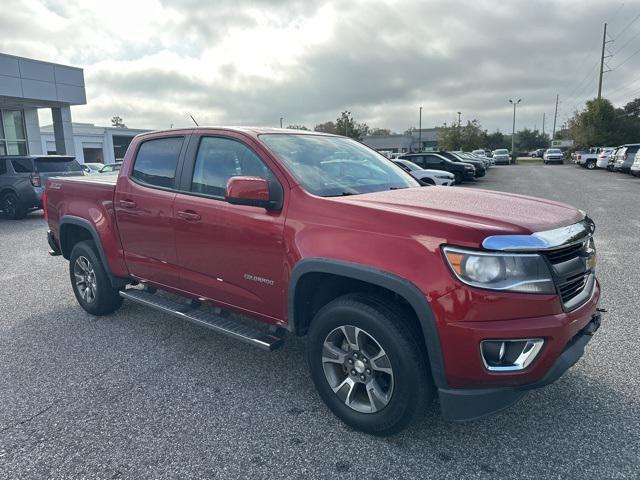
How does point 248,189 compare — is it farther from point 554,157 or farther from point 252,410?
point 554,157

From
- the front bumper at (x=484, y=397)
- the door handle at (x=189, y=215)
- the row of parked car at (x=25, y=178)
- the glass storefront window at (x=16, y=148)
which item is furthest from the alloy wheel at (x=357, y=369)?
the glass storefront window at (x=16, y=148)

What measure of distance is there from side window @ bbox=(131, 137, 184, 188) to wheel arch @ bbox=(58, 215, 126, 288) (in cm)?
80

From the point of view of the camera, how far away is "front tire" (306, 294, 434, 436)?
2635 mm

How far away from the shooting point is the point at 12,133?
23.1 meters

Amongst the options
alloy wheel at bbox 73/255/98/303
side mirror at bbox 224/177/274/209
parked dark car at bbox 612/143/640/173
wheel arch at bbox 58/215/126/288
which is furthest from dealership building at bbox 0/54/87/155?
parked dark car at bbox 612/143/640/173

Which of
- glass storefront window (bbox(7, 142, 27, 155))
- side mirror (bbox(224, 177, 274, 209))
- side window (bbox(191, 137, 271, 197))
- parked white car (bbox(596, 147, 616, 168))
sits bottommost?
parked white car (bbox(596, 147, 616, 168))

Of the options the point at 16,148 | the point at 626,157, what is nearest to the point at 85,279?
the point at 16,148

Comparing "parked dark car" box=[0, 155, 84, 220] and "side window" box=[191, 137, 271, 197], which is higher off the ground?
"side window" box=[191, 137, 271, 197]

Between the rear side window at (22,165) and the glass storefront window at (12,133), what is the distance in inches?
462

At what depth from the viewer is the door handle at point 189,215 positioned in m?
3.68

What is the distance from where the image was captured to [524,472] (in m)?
2.56

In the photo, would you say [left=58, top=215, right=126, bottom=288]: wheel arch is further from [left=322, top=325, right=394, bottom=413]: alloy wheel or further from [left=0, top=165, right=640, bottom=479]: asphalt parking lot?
[left=322, top=325, right=394, bottom=413]: alloy wheel

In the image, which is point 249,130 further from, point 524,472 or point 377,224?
point 524,472

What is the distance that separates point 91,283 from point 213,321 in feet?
6.70
